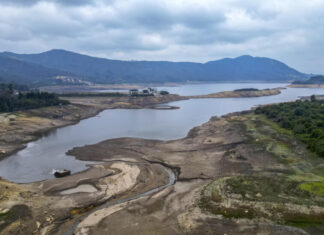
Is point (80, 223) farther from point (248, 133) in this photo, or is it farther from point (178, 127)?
point (178, 127)

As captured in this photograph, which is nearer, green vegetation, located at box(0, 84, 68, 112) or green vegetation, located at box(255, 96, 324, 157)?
green vegetation, located at box(255, 96, 324, 157)

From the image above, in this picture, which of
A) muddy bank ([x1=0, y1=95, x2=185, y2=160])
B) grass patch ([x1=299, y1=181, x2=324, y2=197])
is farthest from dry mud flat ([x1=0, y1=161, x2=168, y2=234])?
muddy bank ([x1=0, y1=95, x2=185, y2=160])

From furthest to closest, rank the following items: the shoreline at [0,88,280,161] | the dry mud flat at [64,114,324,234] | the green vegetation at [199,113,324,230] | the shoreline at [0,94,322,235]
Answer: the shoreline at [0,88,280,161]
the green vegetation at [199,113,324,230]
the shoreline at [0,94,322,235]
the dry mud flat at [64,114,324,234]

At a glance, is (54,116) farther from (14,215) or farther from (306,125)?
(306,125)

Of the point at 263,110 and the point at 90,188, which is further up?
the point at 263,110

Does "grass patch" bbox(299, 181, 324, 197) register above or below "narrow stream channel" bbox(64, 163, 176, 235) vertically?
above

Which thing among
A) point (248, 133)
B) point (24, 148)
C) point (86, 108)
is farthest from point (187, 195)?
point (86, 108)

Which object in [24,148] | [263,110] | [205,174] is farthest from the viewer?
[263,110]

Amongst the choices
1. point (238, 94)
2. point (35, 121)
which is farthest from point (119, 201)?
point (238, 94)

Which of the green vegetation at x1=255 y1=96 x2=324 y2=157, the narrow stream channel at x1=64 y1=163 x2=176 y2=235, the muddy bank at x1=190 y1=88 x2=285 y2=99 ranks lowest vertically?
the narrow stream channel at x1=64 y1=163 x2=176 y2=235

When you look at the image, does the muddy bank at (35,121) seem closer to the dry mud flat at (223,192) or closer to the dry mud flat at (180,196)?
the dry mud flat at (223,192)

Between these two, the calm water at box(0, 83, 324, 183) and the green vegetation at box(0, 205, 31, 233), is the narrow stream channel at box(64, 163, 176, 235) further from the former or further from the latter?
the calm water at box(0, 83, 324, 183)
